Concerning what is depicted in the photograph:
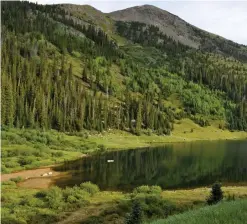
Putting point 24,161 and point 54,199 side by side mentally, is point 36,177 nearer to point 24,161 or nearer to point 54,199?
point 24,161

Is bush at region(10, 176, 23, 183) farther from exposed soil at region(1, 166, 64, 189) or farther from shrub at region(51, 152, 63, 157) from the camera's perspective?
shrub at region(51, 152, 63, 157)

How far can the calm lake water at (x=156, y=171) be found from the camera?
220ft

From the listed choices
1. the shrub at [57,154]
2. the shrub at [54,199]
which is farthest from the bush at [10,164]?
the shrub at [54,199]

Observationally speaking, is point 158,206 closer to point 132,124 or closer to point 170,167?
point 170,167

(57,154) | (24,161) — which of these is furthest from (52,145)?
(24,161)

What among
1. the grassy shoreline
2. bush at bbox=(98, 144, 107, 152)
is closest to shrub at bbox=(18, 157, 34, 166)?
the grassy shoreline

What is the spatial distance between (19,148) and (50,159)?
9.26 m

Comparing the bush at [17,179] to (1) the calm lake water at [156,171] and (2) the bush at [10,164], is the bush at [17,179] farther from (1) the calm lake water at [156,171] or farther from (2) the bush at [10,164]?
(2) the bush at [10,164]

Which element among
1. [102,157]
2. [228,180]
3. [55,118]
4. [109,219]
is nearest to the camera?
[109,219]

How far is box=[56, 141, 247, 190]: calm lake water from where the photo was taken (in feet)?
220

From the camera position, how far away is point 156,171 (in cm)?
8081

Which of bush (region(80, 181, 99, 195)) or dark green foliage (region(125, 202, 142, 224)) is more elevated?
dark green foliage (region(125, 202, 142, 224))

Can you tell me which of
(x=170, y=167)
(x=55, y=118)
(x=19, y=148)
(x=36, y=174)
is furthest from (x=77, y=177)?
(x=55, y=118)

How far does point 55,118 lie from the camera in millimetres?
147125
